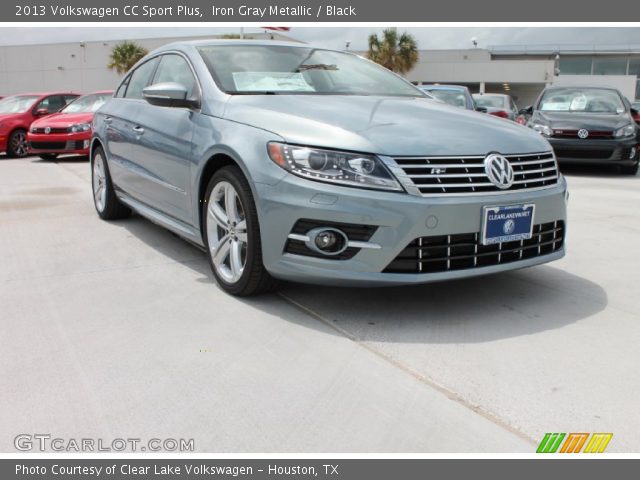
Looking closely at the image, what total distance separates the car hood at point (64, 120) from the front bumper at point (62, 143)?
0.22 meters

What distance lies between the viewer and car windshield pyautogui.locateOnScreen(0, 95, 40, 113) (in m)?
13.8

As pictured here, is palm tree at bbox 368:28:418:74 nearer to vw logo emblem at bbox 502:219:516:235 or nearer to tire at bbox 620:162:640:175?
tire at bbox 620:162:640:175

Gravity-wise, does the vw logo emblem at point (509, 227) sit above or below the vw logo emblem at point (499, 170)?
below

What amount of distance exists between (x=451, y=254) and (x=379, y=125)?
29.2 inches

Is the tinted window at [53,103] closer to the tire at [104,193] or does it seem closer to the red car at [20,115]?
the red car at [20,115]

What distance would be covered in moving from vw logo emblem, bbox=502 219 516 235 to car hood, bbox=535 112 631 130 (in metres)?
7.12

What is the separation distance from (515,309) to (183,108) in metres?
2.33

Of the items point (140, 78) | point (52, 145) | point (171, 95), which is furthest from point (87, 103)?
point (171, 95)

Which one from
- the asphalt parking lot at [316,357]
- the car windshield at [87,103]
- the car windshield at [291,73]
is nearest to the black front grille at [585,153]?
the asphalt parking lot at [316,357]

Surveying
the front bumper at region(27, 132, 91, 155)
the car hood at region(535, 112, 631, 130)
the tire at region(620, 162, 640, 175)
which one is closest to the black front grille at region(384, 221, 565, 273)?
the car hood at region(535, 112, 631, 130)

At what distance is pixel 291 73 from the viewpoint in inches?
167

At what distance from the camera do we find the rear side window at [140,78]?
5145 millimetres

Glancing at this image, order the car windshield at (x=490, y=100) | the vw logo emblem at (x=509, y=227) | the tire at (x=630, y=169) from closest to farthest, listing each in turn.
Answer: the vw logo emblem at (x=509, y=227) < the tire at (x=630, y=169) < the car windshield at (x=490, y=100)

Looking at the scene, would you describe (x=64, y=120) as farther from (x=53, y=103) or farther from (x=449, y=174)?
(x=449, y=174)
